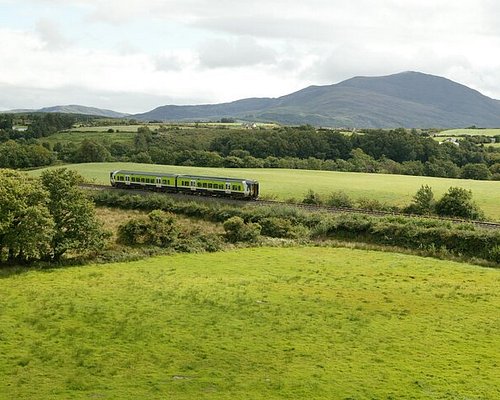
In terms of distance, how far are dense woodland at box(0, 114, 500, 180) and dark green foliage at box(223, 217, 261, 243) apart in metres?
68.4

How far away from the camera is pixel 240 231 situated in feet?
164

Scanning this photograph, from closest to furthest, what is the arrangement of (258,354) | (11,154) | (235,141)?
(258,354), (11,154), (235,141)

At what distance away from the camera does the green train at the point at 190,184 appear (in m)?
64.8

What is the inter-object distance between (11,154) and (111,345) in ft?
324

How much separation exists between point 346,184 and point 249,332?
198ft

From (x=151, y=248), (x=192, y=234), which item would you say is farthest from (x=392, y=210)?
(x=151, y=248)

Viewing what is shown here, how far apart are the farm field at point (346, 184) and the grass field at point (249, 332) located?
31773mm

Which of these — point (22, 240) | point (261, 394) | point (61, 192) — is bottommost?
point (261, 394)

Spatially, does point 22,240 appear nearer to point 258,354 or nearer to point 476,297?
point 258,354

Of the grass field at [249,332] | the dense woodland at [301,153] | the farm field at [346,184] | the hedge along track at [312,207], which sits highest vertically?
the dense woodland at [301,153]

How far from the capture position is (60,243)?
3950 cm

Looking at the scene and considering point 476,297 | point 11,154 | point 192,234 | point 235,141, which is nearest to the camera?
point 476,297

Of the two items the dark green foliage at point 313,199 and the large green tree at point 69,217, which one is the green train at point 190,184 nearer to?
Answer: the dark green foliage at point 313,199

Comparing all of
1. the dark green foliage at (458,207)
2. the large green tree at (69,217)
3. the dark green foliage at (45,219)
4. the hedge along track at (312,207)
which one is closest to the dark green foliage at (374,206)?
the hedge along track at (312,207)
